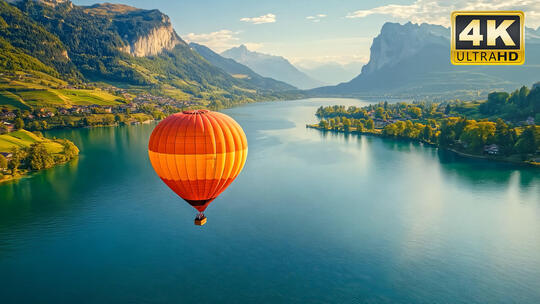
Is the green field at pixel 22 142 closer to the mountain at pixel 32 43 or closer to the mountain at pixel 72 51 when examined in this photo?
the mountain at pixel 72 51

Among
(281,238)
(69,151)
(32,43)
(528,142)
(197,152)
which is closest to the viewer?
(197,152)

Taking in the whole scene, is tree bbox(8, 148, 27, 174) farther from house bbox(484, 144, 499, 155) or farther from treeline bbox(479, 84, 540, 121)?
treeline bbox(479, 84, 540, 121)

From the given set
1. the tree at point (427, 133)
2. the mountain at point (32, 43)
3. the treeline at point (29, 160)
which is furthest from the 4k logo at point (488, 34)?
the mountain at point (32, 43)

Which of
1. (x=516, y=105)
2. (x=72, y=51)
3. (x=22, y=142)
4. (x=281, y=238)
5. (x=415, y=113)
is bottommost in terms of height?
(x=281, y=238)

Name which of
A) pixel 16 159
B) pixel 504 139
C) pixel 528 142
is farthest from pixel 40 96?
pixel 528 142

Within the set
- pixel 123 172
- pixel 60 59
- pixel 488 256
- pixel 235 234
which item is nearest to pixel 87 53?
pixel 60 59

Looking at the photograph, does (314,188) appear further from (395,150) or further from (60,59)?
(60,59)

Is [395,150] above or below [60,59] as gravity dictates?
below

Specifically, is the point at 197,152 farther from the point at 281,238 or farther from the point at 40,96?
the point at 40,96
